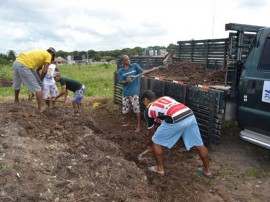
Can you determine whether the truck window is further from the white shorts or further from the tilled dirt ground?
the white shorts

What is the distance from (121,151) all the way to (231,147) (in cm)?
192

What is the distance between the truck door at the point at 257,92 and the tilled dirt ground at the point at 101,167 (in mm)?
711

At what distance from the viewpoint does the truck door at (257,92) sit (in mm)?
4166

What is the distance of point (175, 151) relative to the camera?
5.21 m

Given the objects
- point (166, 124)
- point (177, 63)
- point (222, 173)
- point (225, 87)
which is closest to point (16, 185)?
point (166, 124)

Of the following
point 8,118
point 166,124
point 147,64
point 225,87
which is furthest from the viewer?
point 147,64

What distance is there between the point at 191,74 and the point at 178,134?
2380 millimetres

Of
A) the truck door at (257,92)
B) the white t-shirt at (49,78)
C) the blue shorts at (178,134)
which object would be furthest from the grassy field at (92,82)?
the blue shorts at (178,134)

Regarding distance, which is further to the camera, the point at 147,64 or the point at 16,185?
the point at 147,64

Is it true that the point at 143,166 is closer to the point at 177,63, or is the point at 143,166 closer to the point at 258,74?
the point at 258,74

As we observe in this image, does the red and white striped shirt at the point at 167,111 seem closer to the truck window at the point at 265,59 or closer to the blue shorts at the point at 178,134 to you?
the blue shorts at the point at 178,134

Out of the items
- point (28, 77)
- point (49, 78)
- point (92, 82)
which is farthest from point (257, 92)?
point (92, 82)

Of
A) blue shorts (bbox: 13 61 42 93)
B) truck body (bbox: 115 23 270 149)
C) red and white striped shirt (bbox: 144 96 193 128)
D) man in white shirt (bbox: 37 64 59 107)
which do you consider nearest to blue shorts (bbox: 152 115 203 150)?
red and white striped shirt (bbox: 144 96 193 128)

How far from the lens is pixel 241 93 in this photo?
4578mm
